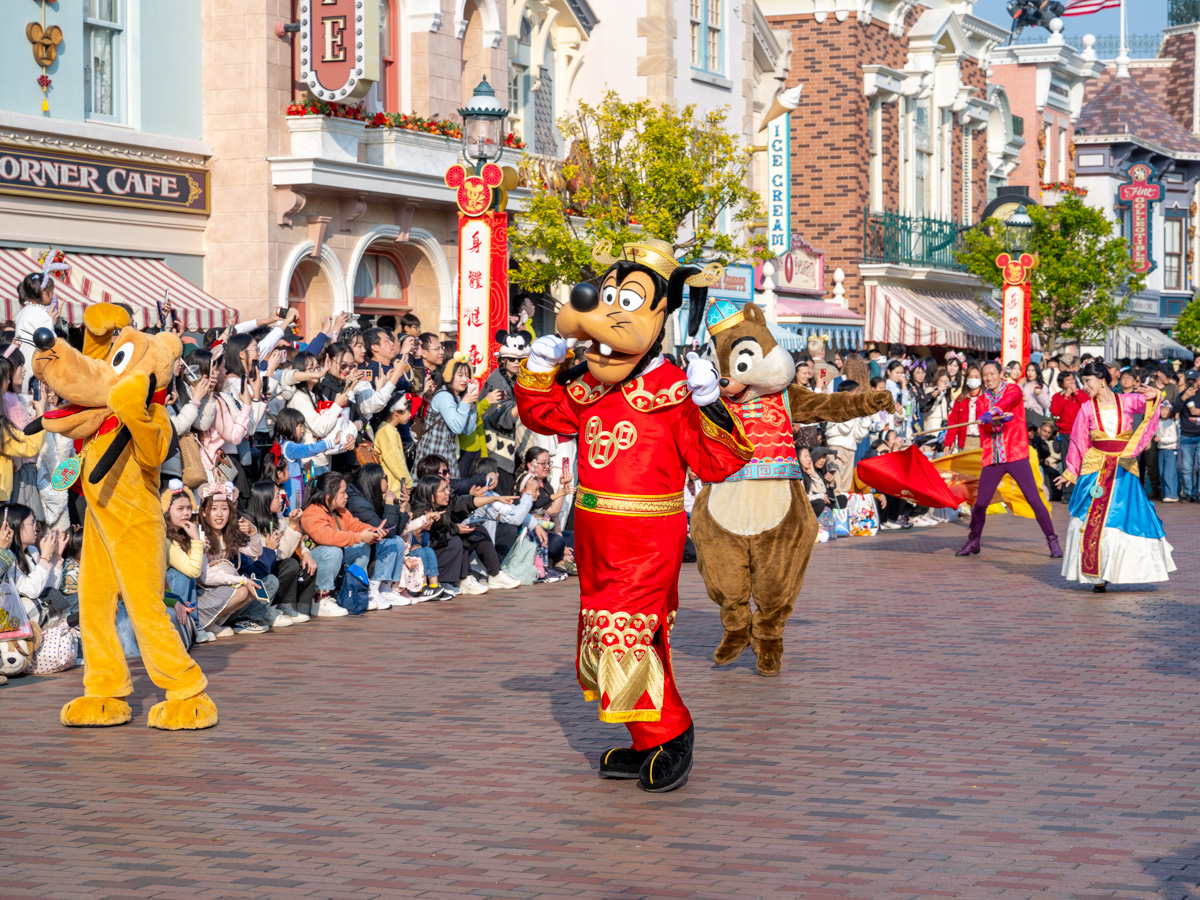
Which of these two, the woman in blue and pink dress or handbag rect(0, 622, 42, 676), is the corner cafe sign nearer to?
handbag rect(0, 622, 42, 676)

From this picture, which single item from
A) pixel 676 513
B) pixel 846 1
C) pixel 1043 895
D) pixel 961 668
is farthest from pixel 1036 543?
pixel 846 1

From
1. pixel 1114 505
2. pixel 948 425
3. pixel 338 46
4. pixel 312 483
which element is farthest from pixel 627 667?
pixel 338 46

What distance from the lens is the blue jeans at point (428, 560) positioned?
11.9 m

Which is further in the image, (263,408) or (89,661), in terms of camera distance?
(263,408)

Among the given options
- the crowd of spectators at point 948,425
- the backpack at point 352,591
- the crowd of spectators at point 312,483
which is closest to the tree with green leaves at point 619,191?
the crowd of spectators at point 948,425

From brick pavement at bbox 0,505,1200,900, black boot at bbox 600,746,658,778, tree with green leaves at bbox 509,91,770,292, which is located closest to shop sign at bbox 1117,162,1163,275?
tree with green leaves at bbox 509,91,770,292

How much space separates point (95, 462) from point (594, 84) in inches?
782

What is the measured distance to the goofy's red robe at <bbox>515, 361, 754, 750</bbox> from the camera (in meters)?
6.35

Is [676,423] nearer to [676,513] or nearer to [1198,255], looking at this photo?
[676,513]

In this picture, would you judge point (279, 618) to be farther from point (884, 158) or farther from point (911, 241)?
point (911, 241)

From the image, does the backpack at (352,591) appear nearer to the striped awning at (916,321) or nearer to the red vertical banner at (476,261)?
the red vertical banner at (476,261)

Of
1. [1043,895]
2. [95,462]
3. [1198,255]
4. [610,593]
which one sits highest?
[1198,255]

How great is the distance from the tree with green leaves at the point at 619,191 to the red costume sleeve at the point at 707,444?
15178 mm

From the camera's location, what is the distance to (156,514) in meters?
7.43
